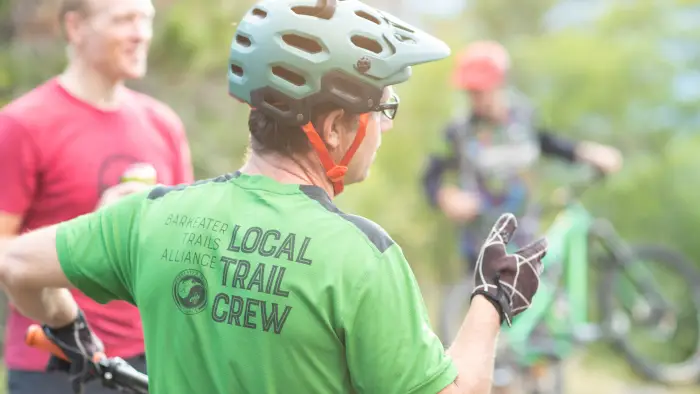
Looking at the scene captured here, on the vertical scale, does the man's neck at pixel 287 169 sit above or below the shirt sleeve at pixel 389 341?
above

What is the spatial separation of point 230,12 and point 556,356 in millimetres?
3303

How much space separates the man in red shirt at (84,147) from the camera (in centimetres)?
366

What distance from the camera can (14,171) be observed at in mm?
3615

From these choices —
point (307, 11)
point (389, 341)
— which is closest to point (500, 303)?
point (389, 341)

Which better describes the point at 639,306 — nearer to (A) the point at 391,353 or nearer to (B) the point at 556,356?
(B) the point at 556,356

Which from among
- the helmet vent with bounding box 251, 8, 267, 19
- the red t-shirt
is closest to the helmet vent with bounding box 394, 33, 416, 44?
the helmet vent with bounding box 251, 8, 267, 19

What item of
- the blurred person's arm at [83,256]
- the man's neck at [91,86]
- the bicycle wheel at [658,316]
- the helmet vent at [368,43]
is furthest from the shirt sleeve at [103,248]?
the bicycle wheel at [658,316]

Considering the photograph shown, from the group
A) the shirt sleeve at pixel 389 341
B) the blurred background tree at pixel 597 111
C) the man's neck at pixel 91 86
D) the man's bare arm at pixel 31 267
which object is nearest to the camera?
the shirt sleeve at pixel 389 341

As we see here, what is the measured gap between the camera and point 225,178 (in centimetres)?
242

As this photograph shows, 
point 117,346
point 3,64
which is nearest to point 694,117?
point 3,64

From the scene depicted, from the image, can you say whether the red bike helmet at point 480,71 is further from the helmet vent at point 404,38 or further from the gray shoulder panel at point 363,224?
the gray shoulder panel at point 363,224

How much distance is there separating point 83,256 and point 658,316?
6811 mm

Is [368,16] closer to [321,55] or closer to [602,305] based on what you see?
[321,55]

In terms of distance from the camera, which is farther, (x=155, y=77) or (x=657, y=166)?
(x=657, y=166)
